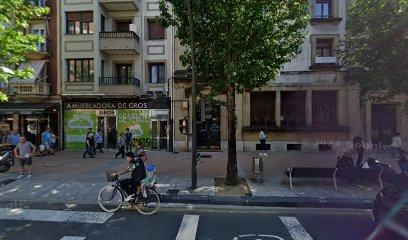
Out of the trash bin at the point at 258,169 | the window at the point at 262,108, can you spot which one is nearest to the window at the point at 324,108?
the window at the point at 262,108

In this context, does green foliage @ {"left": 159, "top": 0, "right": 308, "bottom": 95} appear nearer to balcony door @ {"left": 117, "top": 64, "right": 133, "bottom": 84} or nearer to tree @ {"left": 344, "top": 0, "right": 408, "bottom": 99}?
tree @ {"left": 344, "top": 0, "right": 408, "bottom": 99}

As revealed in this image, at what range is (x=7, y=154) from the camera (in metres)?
11.0

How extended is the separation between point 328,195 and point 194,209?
3.76m

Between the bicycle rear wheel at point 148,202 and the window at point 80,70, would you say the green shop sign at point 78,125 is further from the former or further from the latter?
the bicycle rear wheel at point 148,202

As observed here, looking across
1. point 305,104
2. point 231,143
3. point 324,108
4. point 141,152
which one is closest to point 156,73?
point 305,104

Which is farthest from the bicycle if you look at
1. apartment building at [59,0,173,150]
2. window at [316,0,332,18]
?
window at [316,0,332,18]

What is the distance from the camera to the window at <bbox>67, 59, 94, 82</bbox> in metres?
18.5

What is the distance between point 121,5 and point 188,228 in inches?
666

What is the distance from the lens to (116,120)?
19.0 m

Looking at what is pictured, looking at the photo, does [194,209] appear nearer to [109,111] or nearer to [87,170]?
[87,170]

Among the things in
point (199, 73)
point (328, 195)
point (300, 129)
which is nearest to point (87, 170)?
point (199, 73)

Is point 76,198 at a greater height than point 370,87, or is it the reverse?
point 370,87

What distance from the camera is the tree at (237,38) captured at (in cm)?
784

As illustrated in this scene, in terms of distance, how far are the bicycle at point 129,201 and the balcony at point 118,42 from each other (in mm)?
13059
